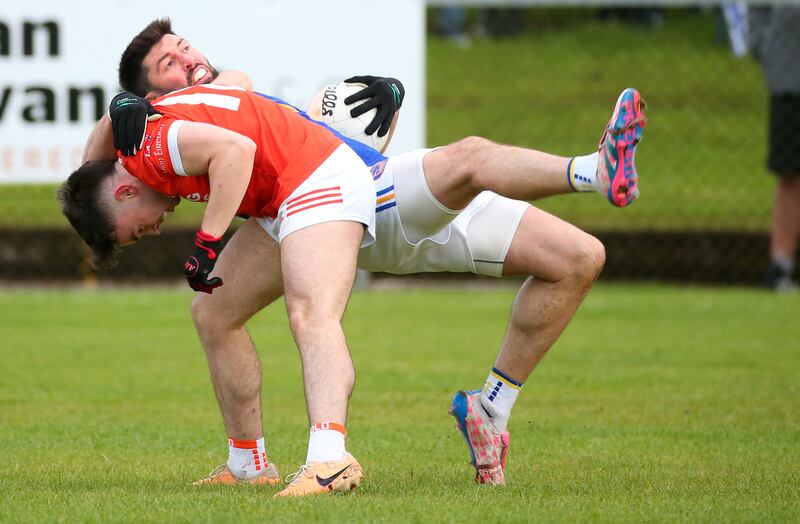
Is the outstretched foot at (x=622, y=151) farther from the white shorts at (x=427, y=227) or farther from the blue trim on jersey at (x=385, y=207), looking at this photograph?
the blue trim on jersey at (x=385, y=207)

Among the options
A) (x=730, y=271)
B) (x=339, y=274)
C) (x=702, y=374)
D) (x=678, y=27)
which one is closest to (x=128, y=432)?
(x=339, y=274)

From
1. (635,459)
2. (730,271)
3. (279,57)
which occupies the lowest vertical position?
Answer: (730,271)

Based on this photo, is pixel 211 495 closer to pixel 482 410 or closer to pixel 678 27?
pixel 482 410

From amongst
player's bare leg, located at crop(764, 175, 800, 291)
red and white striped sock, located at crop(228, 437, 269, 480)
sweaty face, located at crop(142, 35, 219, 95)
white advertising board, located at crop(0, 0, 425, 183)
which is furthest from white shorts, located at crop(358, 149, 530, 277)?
player's bare leg, located at crop(764, 175, 800, 291)

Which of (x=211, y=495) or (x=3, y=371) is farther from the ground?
(x=211, y=495)

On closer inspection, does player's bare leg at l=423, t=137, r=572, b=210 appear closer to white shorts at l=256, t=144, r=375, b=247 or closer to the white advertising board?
white shorts at l=256, t=144, r=375, b=247

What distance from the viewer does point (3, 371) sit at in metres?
8.10

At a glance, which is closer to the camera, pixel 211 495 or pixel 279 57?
pixel 211 495

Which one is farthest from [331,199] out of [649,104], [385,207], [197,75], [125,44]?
[649,104]

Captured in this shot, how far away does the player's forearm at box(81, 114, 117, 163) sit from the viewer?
5.23m

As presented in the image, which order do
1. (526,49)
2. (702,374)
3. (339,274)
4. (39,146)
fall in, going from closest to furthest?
1. (339,274)
2. (702,374)
3. (39,146)
4. (526,49)

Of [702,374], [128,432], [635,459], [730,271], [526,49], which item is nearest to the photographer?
[635,459]

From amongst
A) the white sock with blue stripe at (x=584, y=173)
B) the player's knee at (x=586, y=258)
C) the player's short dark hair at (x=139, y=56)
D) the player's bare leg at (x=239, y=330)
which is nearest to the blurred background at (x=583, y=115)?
the player's short dark hair at (x=139, y=56)

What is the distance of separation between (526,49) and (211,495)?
15169 mm
